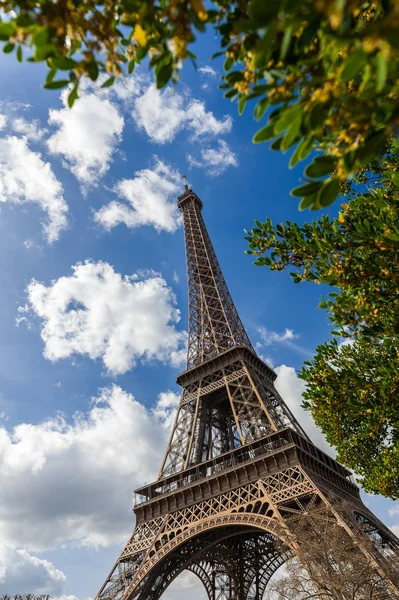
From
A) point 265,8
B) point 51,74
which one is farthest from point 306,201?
point 51,74

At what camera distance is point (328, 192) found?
247 cm

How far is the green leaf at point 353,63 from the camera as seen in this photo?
6.37 feet

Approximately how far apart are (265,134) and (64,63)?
4.31ft

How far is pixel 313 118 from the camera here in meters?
2.37

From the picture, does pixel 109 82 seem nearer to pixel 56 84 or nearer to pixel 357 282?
pixel 56 84

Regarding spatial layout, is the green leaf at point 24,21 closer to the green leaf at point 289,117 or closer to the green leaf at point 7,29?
the green leaf at point 7,29

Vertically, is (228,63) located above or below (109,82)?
above

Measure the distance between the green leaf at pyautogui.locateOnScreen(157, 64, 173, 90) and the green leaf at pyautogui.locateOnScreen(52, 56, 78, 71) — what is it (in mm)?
526

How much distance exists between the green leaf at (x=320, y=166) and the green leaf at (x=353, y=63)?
0.46 metres

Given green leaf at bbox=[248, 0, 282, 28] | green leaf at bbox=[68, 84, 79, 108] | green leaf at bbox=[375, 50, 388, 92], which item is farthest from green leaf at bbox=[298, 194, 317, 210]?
green leaf at bbox=[68, 84, 79, 108]

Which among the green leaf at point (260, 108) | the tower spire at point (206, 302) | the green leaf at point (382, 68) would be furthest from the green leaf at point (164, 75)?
the tower spire at point (206, 302)

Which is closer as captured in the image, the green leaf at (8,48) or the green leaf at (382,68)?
the green leaf at (382,68)

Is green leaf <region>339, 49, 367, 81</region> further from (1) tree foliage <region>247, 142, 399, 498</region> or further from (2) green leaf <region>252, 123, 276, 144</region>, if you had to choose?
(1) tree foliage <region>247, 142, 399, 498</region>

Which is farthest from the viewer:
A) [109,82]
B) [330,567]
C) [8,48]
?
[330,567]
